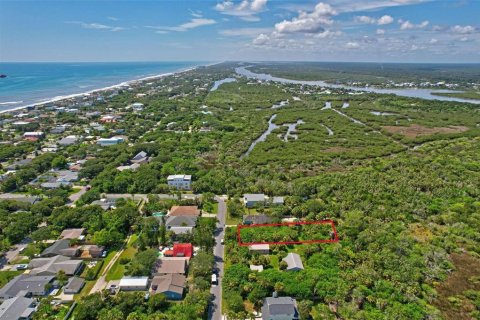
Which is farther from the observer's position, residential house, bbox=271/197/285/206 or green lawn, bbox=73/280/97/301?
residential house, bbox=271/197/285/206

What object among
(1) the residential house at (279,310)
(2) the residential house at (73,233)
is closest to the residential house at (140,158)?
(2) the residential house at (73,233)

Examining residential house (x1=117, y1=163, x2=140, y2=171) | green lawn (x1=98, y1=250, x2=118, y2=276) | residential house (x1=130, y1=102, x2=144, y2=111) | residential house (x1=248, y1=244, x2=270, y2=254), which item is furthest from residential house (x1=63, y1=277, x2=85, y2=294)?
residential house (x1=130, y1=102, x2=144, y2=111)

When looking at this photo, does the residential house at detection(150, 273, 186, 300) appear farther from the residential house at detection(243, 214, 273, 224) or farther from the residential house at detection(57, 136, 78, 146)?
the residential house at detection(57, 136, 78, 146)

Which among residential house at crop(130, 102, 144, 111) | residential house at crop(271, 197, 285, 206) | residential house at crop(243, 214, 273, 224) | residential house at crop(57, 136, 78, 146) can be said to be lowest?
residential house at crop(243, 214, 273, 224)

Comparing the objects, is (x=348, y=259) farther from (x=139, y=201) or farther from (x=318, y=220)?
(x=139, y=201)

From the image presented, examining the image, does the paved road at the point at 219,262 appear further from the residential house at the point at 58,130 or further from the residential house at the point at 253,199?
the residential house at the point at 58,130

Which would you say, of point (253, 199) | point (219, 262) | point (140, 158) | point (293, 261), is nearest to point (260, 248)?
point (293, 261)
